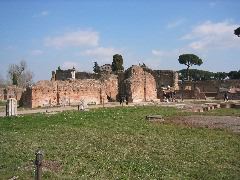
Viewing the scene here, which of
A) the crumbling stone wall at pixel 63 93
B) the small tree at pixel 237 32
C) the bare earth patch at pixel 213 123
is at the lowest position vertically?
the bare earth patch at pixel 213 123

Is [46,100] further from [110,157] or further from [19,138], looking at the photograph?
[110,157]

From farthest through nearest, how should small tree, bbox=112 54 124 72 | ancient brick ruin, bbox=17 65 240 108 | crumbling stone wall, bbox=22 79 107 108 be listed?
small tree, bbox=112 54 124 72
ancient brick ruin, bbox=17 65 240 108
crumbling stone wall, bbox=22 79 107 108

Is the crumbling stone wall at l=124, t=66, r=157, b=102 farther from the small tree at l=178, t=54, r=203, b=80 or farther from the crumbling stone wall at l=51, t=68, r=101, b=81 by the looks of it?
the small tree at l=178, t=54, r=203, b=80

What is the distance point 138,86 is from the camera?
4050cm

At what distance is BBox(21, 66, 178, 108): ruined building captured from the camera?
101ft

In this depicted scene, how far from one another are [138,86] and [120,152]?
3041 centimetres

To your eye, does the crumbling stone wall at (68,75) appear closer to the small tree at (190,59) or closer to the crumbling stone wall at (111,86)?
the crumbling stone wall at (111,86)

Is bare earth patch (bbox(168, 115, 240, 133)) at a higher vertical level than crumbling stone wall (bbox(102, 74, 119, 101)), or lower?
lower

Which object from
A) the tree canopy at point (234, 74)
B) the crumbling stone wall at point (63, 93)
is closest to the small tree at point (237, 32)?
the crumbling stone wall at point (63, 93)

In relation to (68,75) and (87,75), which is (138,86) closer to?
(87,75)

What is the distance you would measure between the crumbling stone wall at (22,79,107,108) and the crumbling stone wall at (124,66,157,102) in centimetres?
312

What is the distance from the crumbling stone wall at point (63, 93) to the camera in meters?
30.1

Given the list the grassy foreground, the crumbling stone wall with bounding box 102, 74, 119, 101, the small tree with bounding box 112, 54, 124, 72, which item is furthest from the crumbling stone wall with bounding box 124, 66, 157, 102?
the grassy foreground

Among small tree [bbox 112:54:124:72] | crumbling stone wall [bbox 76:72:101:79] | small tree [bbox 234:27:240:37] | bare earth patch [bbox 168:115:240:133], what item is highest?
small tree [bbox 234:27:240:37]
